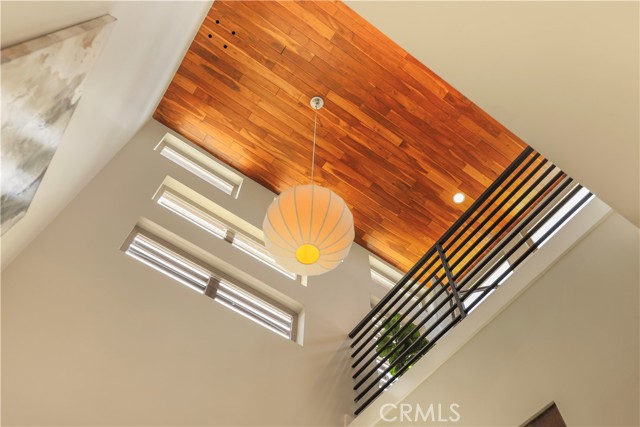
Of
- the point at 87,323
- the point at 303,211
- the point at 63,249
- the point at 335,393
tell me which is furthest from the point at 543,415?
the point at 63,249

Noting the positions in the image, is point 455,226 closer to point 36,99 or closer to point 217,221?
point 217,221

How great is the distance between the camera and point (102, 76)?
2.96 m

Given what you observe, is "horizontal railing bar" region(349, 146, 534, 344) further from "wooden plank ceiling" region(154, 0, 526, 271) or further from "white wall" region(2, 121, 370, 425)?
"wooden plank ceiling" region(154, 0, 526, 271)

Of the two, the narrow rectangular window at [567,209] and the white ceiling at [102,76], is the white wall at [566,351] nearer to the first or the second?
the narrow rectangular window at [567,209]

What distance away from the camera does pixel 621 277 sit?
2.47 m

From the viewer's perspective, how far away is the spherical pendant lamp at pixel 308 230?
10.4ft

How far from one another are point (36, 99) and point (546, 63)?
1.94m

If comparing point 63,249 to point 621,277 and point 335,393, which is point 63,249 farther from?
point 621,277

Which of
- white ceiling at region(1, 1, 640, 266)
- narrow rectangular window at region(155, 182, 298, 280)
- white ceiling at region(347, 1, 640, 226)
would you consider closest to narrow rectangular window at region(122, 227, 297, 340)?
narrow rectangular window at region(155, 182, 298, 280)

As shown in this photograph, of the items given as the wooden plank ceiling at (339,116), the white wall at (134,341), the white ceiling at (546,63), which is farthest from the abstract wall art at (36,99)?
the wooden plank ceiling at (339,116)

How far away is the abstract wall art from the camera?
1.66 m

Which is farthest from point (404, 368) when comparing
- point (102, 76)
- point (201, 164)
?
point (201, 164)

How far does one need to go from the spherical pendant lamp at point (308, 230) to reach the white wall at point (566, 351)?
1.13 m

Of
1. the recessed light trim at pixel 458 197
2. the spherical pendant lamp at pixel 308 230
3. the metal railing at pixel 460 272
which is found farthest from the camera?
the recessed light trim at pixel 458 197
